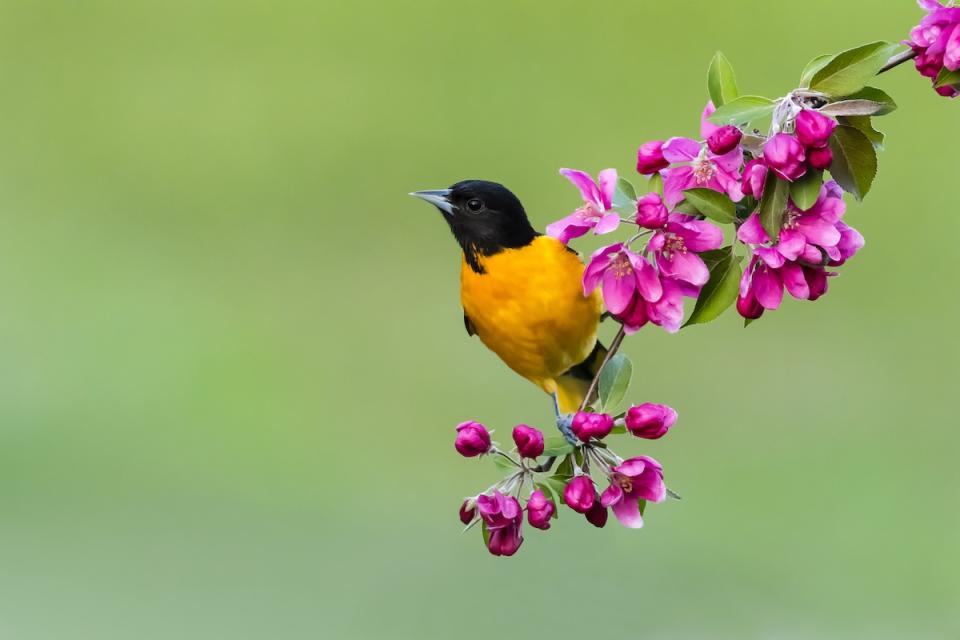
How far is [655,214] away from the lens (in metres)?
0.80

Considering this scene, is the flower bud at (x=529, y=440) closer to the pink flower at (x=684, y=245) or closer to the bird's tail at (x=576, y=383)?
the pink flower at (x=684, y=245)

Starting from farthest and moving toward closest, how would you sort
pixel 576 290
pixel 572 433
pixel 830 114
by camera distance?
1. pixel 576 290
2. pixel 572 433
3. pixel 830 114

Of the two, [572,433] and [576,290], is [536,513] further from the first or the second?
[576,290]

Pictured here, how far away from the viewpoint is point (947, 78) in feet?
2.67

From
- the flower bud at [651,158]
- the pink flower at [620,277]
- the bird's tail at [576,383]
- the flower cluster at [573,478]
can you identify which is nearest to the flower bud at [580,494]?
the flower cluster at [573,478]

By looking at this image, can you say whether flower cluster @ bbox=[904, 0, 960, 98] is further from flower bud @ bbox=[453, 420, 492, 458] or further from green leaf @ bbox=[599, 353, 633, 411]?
flower bud @ bbox=[453, 420, 492, 458]

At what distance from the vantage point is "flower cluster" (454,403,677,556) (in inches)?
33.4

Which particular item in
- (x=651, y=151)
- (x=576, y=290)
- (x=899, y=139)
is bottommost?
(x=576, y=290)

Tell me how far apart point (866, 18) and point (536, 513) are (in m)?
5.53

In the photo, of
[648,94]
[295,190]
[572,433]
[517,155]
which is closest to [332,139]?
[295,190]

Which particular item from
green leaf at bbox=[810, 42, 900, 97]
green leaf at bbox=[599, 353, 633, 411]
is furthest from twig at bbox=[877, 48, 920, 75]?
green leaf at bbox=[599, 353, 633, 411]

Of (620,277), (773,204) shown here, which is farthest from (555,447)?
(773,204)

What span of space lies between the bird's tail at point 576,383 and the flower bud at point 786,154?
3.12 feet

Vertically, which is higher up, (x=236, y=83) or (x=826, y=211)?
(x=236, y=83)
